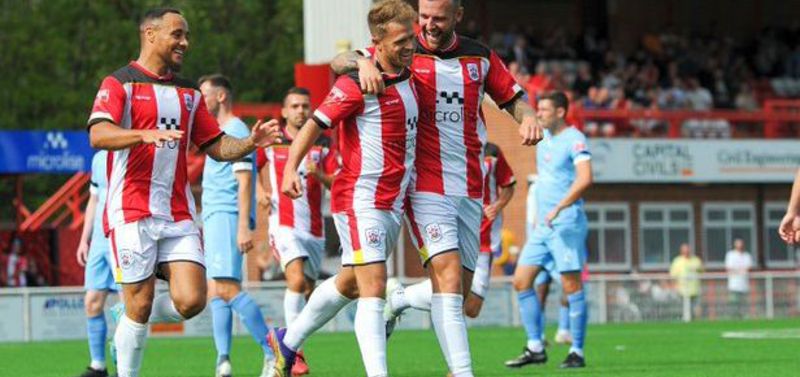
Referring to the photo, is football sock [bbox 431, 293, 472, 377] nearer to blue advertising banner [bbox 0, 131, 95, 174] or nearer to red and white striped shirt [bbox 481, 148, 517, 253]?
red and white striped shirt [bbox 481, 148, 517, 253]

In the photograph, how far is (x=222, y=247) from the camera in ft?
45.1

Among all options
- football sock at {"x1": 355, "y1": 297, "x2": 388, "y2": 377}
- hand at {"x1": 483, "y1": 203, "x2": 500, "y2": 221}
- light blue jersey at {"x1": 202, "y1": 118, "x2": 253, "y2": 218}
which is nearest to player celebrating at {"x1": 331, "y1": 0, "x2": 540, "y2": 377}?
football sock at {"x1": 355, "y1": 297, "x2": 388, "y2": 377}

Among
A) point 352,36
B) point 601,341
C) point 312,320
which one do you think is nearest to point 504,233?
point 352,36

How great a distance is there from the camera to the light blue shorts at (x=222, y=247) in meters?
13.7

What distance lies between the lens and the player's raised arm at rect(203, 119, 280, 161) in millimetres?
10172

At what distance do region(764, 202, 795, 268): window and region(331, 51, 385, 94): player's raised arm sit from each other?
3156 cm

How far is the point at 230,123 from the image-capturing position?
45.9 ft

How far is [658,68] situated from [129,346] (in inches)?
1254

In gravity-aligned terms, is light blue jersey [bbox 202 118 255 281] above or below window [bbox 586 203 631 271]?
above

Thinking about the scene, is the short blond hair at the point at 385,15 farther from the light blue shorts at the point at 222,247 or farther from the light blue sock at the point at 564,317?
the light blue sock at the point at 564,317

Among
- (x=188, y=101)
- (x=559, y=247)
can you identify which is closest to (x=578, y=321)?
(x=559, y=247)

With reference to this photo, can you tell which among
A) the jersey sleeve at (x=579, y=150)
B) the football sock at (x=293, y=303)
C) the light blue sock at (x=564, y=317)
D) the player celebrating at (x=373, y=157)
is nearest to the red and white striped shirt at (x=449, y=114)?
the player celebrating at (x=373, y=157)

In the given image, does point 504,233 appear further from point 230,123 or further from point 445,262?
point 445,262

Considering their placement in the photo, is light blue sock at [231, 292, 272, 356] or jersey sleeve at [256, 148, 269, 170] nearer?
light blue sock at [231, 292, 272, 356]
